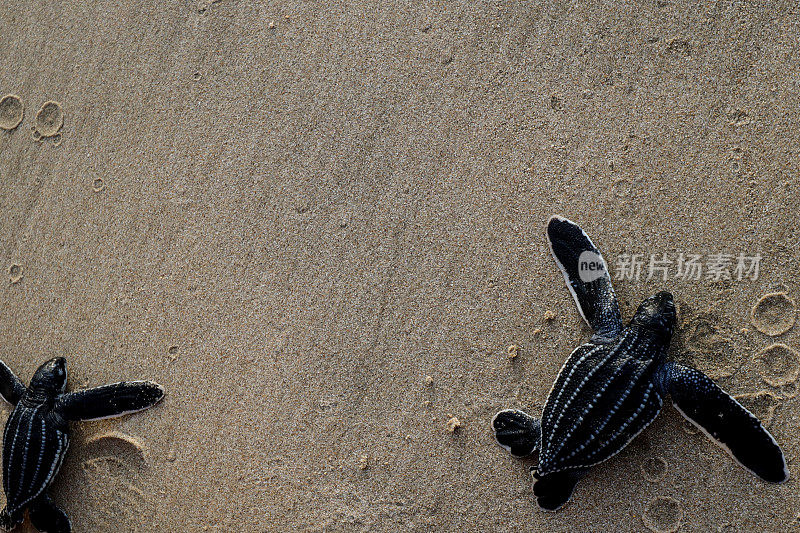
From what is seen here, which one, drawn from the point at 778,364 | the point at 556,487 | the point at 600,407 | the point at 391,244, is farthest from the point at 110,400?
the point at 778,364

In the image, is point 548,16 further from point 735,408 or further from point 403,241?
point 735,408

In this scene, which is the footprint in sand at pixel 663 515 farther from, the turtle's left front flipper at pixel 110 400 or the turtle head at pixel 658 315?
the turtle's left front flipper at pixel 110 400

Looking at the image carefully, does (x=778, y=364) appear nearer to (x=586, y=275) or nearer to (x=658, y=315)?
(x=658, y=315)

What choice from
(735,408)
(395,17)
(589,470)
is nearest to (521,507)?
(589,470)

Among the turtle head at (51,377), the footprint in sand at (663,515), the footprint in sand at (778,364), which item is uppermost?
the footprint in sand at (778,364)

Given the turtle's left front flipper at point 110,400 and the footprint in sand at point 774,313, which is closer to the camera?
the footprint in sand at point 774,313

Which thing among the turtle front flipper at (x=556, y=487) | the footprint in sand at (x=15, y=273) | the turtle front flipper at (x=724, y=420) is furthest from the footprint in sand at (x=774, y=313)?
the footprint in sand at (x=15, y=273)
